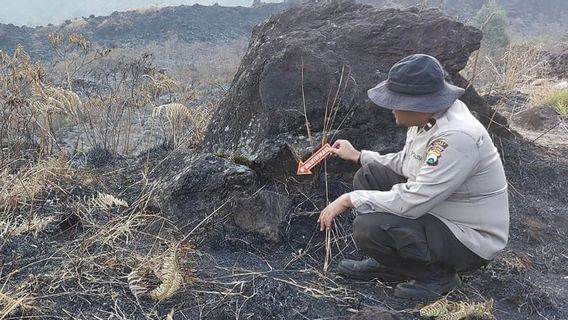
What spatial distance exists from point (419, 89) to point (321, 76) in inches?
61.6

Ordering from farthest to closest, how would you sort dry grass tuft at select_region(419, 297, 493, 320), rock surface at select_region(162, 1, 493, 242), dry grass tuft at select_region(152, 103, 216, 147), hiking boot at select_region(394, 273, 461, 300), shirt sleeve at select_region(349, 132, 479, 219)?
1. dry grass tuft at select_region(152, 103, 216, 147)
2. rock surface at select_region(162, 1, 493, 242)
3. hiking boot at select_region(394, 273, 461, 300)
4. dry grass tuft at select_region(419, 297, 493, 320)
5. shirt sleeve at select_region(349, 132, 479, 219)

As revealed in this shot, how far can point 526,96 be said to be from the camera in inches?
340

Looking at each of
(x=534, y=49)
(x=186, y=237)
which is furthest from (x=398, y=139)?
(x=534, y=49)

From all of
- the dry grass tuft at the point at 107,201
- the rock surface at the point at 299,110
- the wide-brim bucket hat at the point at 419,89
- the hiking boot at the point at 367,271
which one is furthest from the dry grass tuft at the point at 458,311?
the dry grass tuft at the point at 107,201

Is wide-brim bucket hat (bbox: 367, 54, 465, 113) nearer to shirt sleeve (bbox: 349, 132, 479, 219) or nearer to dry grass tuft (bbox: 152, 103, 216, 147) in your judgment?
shirt sleeve (bbox: 349, 132, 479, 219)

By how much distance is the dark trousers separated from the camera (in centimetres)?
292

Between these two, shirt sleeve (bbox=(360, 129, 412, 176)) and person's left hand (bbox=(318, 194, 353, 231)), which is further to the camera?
shirt sleeve (bbox=(360, 129, 412, 176))

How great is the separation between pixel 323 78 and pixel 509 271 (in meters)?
1.71

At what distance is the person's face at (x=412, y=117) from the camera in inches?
110

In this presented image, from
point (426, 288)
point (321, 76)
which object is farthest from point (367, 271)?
→ point (321, 76)

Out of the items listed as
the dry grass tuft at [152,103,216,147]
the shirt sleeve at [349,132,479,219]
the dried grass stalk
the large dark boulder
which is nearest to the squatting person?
the shirt sleeve at [349,132,479,219]

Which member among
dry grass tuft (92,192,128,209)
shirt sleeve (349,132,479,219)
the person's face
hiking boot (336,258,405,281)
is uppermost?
the person's face

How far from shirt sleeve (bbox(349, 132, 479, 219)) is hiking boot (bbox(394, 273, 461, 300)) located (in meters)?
0.45

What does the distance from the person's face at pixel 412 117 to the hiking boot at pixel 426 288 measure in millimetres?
793
